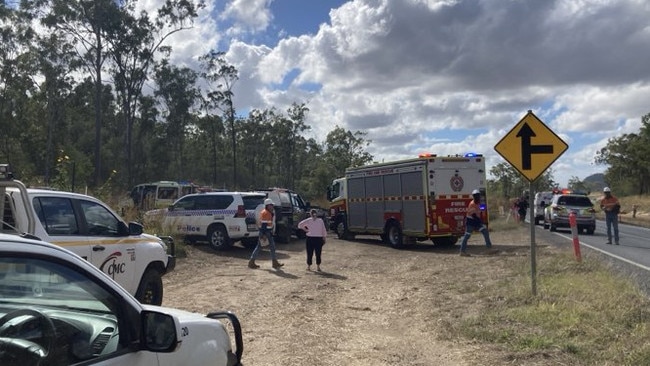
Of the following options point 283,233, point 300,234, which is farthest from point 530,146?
point 300,234

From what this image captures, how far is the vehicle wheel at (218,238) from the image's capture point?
18.3 meters

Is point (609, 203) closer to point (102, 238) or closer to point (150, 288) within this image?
point (150, 288)

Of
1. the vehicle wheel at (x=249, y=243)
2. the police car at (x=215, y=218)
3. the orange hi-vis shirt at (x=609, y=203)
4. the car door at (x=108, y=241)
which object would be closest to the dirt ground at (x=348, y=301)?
the police car at (x=215, y=218)

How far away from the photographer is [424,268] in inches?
558

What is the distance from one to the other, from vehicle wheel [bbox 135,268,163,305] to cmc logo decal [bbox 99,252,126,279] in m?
0.48

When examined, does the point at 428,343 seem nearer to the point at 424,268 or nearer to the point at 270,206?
the point at 424,268

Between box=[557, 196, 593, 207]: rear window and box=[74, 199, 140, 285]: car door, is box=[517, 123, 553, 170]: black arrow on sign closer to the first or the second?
box=[74, 199, 140, 285]: car door

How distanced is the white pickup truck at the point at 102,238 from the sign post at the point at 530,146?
17.7 feet

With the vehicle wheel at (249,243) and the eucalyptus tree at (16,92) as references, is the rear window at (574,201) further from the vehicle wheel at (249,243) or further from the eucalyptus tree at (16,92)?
the eucalyptus tree at (16,92)

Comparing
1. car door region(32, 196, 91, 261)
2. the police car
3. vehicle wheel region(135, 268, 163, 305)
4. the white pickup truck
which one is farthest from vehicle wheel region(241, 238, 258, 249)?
car door region(32, 196, 91, 261)

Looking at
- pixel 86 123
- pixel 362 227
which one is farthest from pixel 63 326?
pixel 86 123

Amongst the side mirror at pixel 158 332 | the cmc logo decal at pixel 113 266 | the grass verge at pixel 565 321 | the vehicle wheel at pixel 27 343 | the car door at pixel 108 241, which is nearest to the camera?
the vehicle wheel at pixel 27 343

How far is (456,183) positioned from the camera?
61.9ft

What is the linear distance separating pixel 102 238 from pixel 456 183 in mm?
13151
